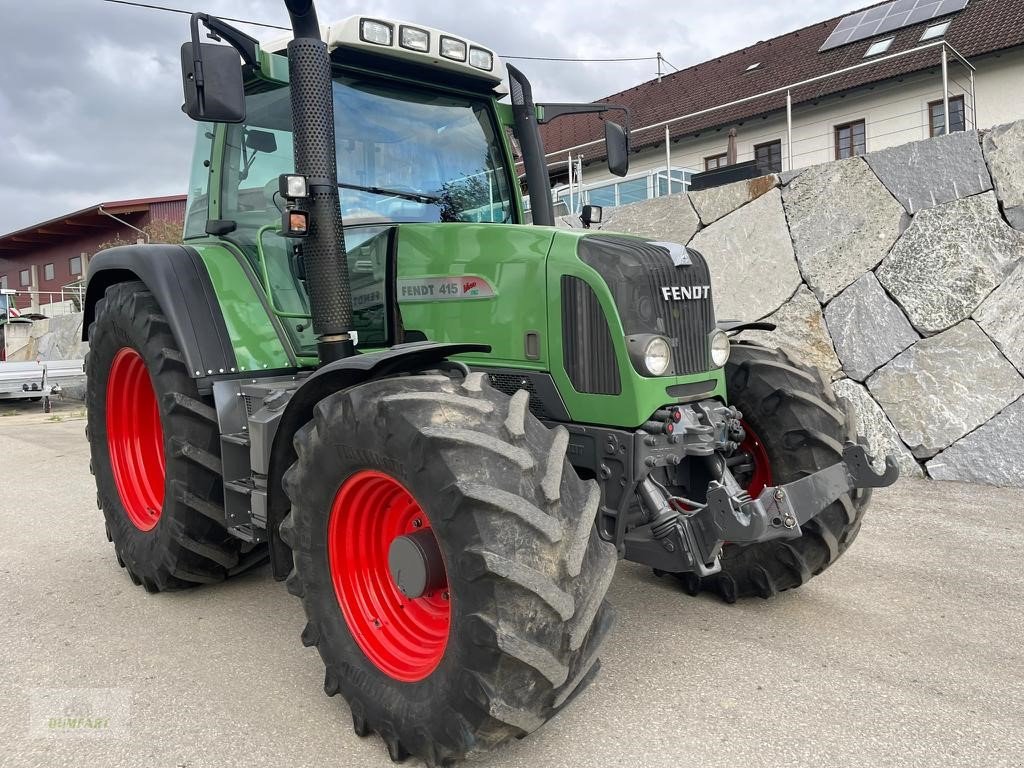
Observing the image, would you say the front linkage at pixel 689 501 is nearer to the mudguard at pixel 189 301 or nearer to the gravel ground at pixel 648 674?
the gravel ground at pixel 648 674

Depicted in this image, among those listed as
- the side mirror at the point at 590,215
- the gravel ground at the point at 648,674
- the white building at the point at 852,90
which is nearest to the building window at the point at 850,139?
the white building at the point at 852,90

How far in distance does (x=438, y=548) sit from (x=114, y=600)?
7.14ft

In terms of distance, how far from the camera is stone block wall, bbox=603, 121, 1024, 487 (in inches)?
218

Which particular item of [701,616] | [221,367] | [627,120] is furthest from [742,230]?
[221,367]

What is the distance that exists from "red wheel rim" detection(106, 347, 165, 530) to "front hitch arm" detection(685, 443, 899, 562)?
285 cm

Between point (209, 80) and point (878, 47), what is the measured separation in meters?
17.6

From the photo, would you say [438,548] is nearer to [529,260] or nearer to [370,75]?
[529,260]

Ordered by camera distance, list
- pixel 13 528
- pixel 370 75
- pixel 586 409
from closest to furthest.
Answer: pixel 586 409, pixel 370 75, pixel 13 528

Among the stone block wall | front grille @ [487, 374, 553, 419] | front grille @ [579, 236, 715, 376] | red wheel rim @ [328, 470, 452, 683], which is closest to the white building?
the stone block wall

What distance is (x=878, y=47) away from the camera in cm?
1672

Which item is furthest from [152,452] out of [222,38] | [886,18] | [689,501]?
[886,18]

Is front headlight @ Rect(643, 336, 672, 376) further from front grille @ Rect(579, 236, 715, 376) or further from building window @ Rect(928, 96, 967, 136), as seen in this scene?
building window @ Rect(928, 96, 967, 136)

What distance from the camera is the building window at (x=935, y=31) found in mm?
15844

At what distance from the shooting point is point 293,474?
2.64 meters
